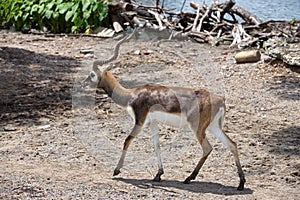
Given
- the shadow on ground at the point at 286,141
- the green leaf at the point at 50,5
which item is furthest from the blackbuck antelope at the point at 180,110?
the green leaf at the point at 50,5

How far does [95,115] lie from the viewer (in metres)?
7.89

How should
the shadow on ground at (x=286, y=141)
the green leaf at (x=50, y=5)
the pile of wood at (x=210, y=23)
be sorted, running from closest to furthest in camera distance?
the shadow on ground at (x=286, y=141) < the pile of wood at (x=210, y=23) < the green leaf at (x=50, y=5)

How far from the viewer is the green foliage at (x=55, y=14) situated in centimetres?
1380

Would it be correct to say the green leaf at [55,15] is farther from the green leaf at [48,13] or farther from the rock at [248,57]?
the rock at [248,57]

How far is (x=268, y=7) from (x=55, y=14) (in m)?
6.56

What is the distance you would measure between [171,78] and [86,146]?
339cm

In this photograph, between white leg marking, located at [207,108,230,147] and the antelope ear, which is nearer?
white leg marking, located at [207,108,230,147]

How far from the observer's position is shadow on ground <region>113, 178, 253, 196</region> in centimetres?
528

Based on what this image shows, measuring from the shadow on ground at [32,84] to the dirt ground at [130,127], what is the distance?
15mm

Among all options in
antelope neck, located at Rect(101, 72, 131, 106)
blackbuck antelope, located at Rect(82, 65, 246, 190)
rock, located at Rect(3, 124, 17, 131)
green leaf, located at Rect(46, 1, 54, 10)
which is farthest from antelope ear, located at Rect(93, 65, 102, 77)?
green leaf, located at Rect(46, 1, 54, 10)

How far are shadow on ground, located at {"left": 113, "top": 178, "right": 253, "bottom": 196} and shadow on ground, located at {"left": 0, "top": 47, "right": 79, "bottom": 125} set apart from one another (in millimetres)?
2515

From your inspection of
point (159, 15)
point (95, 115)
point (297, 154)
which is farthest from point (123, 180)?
point (159, 15)

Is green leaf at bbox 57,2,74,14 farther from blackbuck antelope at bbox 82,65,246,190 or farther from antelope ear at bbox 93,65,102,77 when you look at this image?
blackbuck antelope at bbox 82,65,246,190

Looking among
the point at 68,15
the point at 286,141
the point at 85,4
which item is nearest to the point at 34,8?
the point at 68,15
